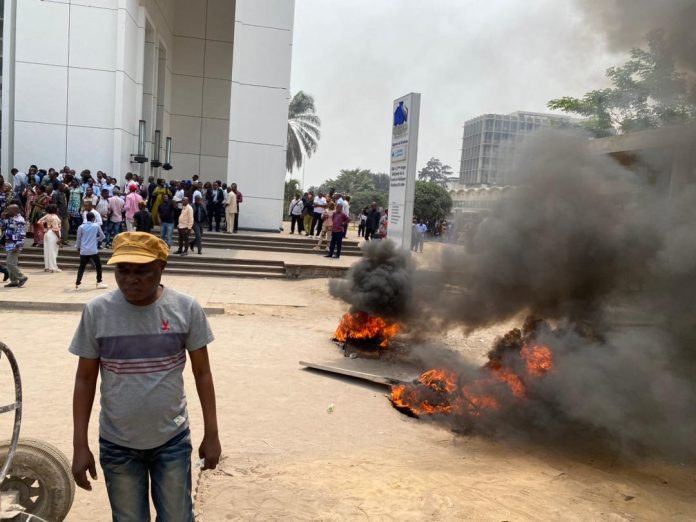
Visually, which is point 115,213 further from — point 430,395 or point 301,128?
point 301,128

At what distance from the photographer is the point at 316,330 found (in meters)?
10.1

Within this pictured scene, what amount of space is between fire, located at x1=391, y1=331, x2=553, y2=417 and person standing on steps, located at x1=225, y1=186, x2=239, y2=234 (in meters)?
12.6

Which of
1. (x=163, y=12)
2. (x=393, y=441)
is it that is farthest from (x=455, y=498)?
(x=163, y=12)

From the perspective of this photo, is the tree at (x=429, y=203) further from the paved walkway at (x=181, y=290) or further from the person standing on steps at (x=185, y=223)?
the paved walkway at (x=181, y=290)

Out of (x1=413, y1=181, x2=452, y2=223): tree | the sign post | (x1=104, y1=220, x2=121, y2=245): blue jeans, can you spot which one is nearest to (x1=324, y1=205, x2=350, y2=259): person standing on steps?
the sign post

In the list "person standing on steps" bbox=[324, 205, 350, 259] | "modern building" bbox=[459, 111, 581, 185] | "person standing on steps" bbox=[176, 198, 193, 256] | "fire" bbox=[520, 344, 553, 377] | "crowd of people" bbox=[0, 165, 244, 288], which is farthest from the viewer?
"person standing on steps" bbox=[324, 205, 350, 259]

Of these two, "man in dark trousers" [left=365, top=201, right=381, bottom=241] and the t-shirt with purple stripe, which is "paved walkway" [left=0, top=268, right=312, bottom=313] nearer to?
"man in dark trousers" [left=365, top=201, right=381, bottom=241]

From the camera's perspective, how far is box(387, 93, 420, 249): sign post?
37.9 feet

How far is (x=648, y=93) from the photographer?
6488 mm

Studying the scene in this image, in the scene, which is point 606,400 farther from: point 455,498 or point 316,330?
point 316,330

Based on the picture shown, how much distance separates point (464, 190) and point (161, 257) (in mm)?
7400

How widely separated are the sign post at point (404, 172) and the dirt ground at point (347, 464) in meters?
4.20

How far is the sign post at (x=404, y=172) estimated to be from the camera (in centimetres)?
1155

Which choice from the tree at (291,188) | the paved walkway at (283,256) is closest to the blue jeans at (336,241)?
the paved walkway at (283,256)
